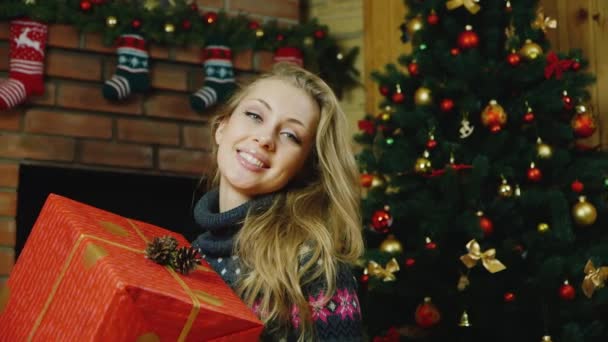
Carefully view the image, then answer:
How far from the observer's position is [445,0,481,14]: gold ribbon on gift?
7.84 ft

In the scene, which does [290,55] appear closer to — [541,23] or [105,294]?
[541,23]

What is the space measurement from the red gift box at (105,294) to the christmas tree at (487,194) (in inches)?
49.7

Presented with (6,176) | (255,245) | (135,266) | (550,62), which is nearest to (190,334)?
(135,266)

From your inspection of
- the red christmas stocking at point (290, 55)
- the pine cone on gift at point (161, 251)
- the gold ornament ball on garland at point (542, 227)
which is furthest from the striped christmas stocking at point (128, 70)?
the pine cone on gift at point (161, 251)

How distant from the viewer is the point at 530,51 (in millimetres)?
2355

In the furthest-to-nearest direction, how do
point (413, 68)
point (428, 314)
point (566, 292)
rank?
point (413, 68), point (428, 314), point (566, 292)

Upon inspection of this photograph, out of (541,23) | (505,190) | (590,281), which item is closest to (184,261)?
(505,190)

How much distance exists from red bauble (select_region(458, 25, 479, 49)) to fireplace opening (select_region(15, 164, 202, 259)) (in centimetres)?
123

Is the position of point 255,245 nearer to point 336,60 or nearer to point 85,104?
point 85,104

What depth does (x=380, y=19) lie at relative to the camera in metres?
3.31

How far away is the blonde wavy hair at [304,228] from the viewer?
4.18ft

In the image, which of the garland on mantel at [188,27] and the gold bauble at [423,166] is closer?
the gold bauble at [423,166]

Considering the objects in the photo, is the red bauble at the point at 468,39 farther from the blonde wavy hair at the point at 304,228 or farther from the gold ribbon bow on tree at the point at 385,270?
the blonde wavy hair at the point at 304,228

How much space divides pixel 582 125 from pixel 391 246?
0.72m
